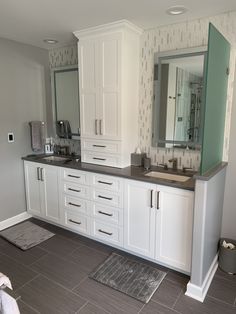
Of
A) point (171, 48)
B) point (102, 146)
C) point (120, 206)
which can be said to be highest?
point (171, 48)

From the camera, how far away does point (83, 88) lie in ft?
9.63

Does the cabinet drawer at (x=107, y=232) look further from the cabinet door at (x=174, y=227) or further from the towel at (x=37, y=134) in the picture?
the towel at (x=37, y=134)

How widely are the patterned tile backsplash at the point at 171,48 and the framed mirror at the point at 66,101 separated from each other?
3.31 feet

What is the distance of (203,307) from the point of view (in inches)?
78.0

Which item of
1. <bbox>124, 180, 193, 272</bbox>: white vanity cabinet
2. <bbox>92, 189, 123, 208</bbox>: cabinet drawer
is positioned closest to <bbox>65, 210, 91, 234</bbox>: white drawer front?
<bbox>92, 189, 123, 208</bbox>: cabinet drawer

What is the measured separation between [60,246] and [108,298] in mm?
1000

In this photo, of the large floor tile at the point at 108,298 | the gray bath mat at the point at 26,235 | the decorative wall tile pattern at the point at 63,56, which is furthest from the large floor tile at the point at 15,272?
the decorative wall tile pattern at the point at 63,56

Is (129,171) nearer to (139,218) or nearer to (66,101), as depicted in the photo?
(139,218)

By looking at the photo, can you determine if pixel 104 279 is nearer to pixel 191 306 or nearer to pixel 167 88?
pixel 191 306

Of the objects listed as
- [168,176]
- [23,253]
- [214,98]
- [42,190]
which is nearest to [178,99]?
[214,98]

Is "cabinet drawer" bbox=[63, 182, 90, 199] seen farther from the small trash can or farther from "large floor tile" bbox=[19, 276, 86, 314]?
the small trash can

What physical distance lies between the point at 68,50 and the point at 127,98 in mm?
1368

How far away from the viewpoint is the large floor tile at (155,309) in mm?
1930

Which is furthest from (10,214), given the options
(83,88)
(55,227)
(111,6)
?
(111,6)
